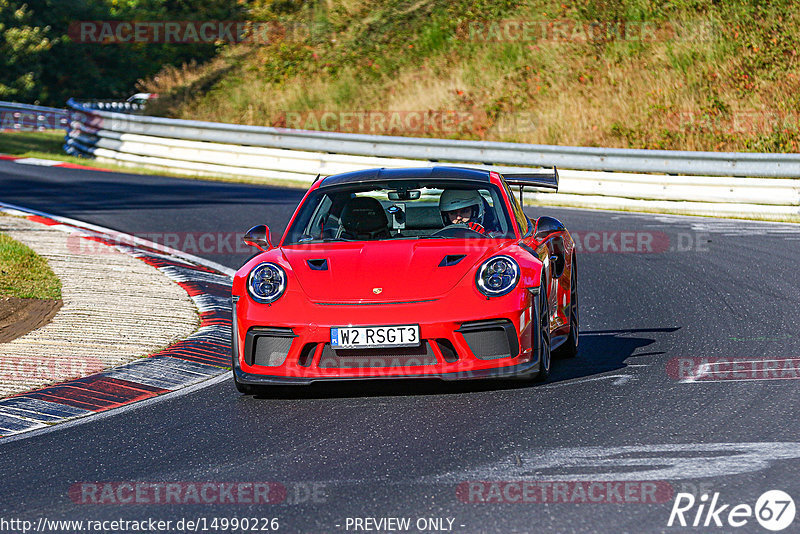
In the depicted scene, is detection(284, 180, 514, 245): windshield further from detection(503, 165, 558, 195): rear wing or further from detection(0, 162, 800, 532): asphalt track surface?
detection(0, 162, 800, 532): asphalt track surface

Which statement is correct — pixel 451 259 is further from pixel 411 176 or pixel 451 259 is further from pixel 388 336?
pixel 411 176

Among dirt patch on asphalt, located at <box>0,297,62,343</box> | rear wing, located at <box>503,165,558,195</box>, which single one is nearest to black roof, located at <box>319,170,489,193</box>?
rear wing, located at <box>503,165,558,195</box>

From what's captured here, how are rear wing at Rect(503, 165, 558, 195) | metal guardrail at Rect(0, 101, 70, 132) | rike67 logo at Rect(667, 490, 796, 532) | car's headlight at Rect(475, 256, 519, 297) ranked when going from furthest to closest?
metal guardrail at Rect(0, 101, 70, 132) < rear wing at Rect(503, 165, 558, 195) < car's headlight at Rect(475, 256, 519, 297) < rike67 logo at Rect(667, 490, 796, 532)

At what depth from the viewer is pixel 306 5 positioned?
3478 cm

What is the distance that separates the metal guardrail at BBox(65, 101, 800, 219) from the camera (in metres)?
17.1

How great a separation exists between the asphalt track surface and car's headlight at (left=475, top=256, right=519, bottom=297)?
60 cm

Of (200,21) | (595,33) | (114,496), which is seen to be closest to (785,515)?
(114,496)

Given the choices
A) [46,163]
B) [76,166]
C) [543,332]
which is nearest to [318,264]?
[543,332]

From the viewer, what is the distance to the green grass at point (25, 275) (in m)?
10.4

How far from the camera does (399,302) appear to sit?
651 cm

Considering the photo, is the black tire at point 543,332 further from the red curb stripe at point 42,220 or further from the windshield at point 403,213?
the red curb stripe at point 42,220

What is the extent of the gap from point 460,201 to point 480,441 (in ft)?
8.26

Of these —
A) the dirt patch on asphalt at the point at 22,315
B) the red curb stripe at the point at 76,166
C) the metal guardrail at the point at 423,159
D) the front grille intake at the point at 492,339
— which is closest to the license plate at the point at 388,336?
the front grille intake at the point at 492,339

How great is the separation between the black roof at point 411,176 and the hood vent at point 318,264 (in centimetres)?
108
